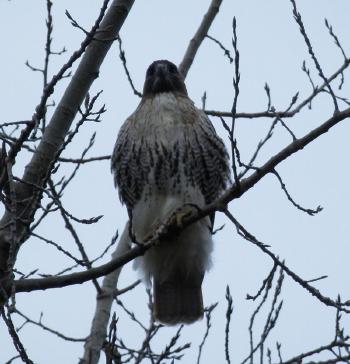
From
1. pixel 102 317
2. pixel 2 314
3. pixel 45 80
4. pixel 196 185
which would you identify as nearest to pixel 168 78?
pixel 196 185

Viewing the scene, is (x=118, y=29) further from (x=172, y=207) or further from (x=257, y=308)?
(x=257, y=308)

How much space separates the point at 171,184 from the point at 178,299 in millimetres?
880

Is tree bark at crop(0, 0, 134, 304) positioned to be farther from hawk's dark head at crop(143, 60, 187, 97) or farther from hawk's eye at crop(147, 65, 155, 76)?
hawk's eye at crop(147, 65, 155, 76)

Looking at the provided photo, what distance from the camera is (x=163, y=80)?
17.4ft

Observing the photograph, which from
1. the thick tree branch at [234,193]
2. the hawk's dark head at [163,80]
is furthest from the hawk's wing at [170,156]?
the thick tree branch at [234,193]

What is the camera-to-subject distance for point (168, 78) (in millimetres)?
5348

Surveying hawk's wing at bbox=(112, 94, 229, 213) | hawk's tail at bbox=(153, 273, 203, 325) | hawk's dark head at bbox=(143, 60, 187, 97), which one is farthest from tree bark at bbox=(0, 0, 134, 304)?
hawk's tail at bbox=(153, 273, 203, 325)

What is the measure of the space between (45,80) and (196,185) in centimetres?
120

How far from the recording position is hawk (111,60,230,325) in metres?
4.52

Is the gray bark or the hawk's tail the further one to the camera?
the hawk's tail

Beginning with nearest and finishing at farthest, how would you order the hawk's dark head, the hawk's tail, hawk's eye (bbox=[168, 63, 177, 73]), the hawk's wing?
the hawk's wing → the hawk's tail → the hawk's dark head → hawk's eye (bbox=[168, 63, 177, 73])

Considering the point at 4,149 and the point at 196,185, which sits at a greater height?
the point at 196,185

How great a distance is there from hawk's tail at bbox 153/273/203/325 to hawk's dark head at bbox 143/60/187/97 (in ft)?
4.68

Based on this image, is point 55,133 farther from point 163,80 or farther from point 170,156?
point 163,80
